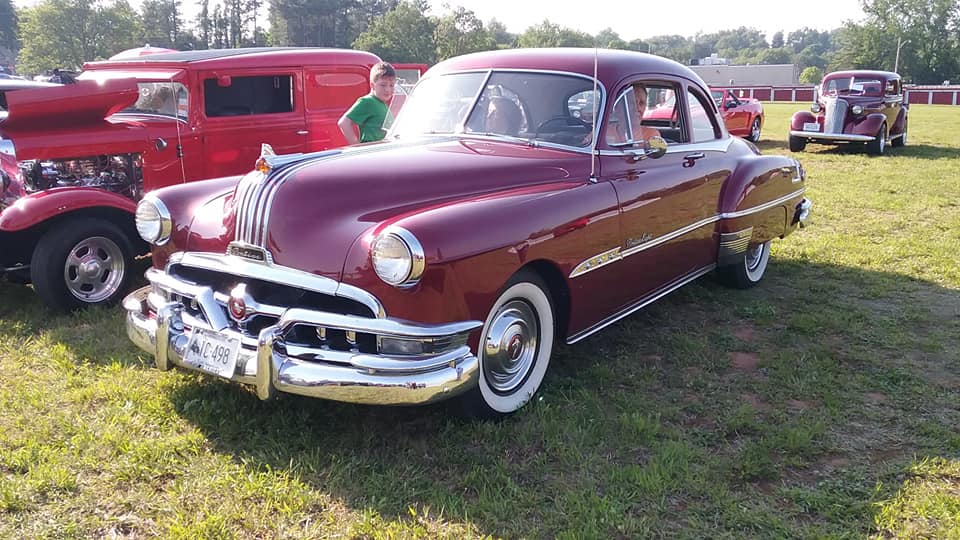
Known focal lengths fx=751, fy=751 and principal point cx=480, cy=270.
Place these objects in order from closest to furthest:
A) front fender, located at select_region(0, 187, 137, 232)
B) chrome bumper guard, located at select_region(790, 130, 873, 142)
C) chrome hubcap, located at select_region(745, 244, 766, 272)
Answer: front fender, located at select_region(0, 187, 137, 232)
chrome hubcap, located at select_region(745, 244, 766, 272)
chrome bumper guard, located at select_region(790, 130, 873, 142)

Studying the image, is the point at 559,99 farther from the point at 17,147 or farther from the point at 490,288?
the point at 17,147

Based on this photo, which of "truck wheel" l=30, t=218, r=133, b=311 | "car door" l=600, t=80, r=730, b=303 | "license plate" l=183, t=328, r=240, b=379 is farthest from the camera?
"truck wheel" l=30, t=218, r=133, b=311

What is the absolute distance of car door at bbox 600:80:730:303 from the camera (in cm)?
412

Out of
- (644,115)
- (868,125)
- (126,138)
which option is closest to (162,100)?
(126,138)

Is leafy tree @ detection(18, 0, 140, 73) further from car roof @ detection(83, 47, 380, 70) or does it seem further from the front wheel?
car roof @ detection(83, 47, 380, 70)

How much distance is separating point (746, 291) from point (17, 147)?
542 centimetres

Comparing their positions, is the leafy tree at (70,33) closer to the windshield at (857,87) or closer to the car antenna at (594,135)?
the windshield at (857,87)

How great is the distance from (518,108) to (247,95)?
3315 millimetres

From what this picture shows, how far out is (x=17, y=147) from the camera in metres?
5.29

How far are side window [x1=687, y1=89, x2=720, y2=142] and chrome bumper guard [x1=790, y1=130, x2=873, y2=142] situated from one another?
9.89m

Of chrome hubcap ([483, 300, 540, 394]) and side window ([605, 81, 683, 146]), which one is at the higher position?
side window ([605, 81, 683, 146])

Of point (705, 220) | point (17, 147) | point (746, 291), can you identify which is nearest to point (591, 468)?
point (705, 220)

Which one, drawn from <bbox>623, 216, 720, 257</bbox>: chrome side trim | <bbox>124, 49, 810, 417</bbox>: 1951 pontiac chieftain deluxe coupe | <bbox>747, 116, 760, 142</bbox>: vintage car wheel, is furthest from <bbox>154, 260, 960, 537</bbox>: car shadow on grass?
<bbox>747, 116, 760, 142</bbox>: vintage car wheel

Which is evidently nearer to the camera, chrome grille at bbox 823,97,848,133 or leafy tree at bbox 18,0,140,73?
chrome grille at bbox 823,97,848,133
